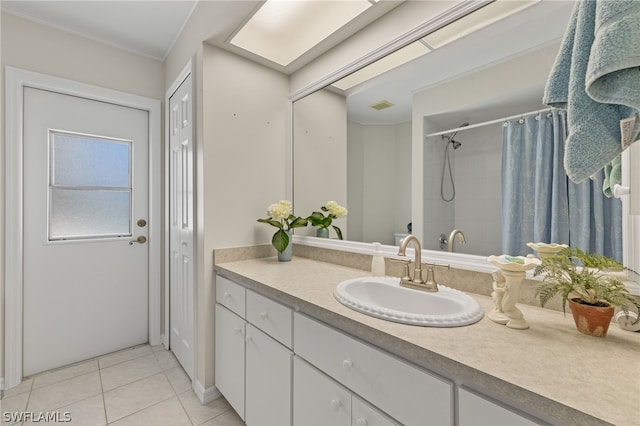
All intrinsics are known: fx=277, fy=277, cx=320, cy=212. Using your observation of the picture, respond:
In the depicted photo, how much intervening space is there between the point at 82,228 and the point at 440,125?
2.58 meters

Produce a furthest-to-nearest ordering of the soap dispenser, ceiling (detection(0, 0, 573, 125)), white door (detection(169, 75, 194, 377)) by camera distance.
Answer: white door (detection(169, 75, 194, 377))
the soap dispenser
ceiling (detection(0, 0, 573, 125))

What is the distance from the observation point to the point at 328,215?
1.83 m

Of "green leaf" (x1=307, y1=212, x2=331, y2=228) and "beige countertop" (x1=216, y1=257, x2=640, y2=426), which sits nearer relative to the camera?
"beige countertop" (x1=216, y1=257, x2=640, y2=426)

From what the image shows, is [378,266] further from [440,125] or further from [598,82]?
[598,82]

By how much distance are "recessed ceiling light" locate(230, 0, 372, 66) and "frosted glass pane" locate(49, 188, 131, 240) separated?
5.23 feet

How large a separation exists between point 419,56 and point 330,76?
581 millimetres

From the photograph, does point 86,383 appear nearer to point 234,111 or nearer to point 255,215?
point 255,215

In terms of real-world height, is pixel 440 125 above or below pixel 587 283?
above

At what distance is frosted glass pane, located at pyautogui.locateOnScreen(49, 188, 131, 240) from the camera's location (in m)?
2.02

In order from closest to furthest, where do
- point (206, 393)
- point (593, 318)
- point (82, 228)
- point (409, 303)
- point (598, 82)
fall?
point (598, 82) < point (593, 318) < point (409, 303) < point (206, 393) < point (82, 228)


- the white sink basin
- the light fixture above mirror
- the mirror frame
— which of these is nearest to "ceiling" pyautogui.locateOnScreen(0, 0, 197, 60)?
the mirror frame

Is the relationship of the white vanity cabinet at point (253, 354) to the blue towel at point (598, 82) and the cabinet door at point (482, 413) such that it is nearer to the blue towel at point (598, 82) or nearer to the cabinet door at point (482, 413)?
the cabinet door at point (482, 413)

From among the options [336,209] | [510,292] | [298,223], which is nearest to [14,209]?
[298,223]

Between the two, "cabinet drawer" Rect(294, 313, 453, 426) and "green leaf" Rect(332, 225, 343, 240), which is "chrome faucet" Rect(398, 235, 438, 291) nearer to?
"cabinet drawer" Rect(294, 313, 453, 426)
